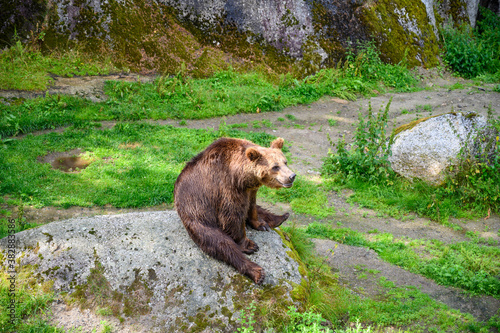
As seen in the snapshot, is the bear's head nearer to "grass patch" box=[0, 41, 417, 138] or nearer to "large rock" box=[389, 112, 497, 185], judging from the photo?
"large rock" box=[389, 112, 497, 185]

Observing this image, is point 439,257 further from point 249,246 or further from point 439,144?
point 249,246

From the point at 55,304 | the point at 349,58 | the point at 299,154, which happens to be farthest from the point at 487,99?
the point at 55,304

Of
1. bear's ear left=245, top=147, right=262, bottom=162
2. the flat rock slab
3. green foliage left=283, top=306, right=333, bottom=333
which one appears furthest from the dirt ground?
bear's ear left=245, top=147, right=262, bottom=162

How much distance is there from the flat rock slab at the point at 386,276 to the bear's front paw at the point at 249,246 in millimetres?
2015

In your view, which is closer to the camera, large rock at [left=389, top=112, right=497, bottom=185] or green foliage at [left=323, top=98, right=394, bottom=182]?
large rock at [left=389, top=112, right=497, bottom=185]

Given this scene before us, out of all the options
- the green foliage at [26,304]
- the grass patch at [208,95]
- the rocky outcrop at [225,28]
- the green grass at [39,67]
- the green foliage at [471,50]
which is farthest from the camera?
the green foliage at [471,50]

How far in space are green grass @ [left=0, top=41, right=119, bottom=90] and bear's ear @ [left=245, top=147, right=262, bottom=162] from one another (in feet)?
34.8

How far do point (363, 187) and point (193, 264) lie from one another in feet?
19.9

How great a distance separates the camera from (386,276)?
7090 mm

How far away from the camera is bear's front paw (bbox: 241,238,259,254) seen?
553cm

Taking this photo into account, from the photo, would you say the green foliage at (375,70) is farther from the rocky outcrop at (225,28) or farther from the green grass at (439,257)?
the green grass at (439,257)

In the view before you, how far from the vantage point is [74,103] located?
13.1 meters

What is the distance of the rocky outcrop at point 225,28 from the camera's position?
15164 mm

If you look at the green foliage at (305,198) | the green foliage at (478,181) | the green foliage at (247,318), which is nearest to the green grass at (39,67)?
the green foliage at (305,198)
